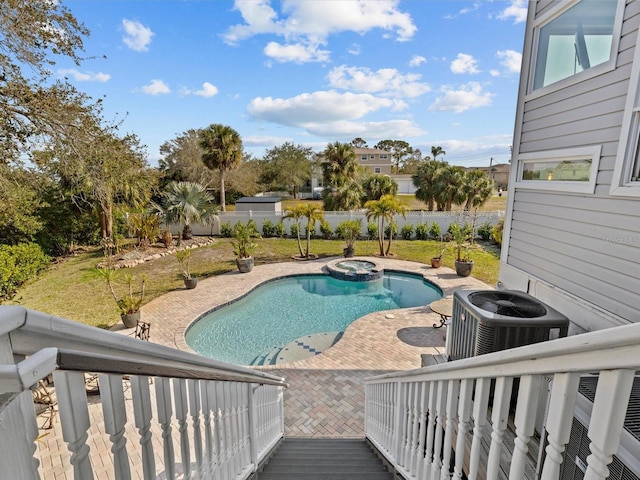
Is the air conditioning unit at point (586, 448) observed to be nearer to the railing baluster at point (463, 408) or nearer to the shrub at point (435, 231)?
the railing baluster at point (463, 408)

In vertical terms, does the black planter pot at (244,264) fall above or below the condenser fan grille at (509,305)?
below

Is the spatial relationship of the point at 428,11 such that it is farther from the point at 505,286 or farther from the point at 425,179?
the point at 425,179

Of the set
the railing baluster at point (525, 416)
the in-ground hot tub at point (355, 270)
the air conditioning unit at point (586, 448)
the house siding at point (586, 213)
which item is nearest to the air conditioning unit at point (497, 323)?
the house siding at point (586, 213)

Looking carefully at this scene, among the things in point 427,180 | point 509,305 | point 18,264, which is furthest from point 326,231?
point 509,305

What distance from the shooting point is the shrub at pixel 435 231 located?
61.9 feet

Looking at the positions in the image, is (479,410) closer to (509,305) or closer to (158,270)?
(509,305)

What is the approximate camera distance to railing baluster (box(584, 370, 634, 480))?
28.7 inches

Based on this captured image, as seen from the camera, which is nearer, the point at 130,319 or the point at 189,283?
the point at 130,319

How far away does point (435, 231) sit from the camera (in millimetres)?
18938

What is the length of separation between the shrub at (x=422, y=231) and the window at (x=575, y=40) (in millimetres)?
14344

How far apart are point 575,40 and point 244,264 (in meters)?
11.5

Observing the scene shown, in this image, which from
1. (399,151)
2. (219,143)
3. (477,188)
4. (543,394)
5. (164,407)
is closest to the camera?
(543,394)

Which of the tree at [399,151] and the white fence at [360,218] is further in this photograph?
the tree at [399,151]

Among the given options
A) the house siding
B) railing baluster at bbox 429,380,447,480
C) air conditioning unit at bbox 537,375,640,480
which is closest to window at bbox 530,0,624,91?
the house siding
